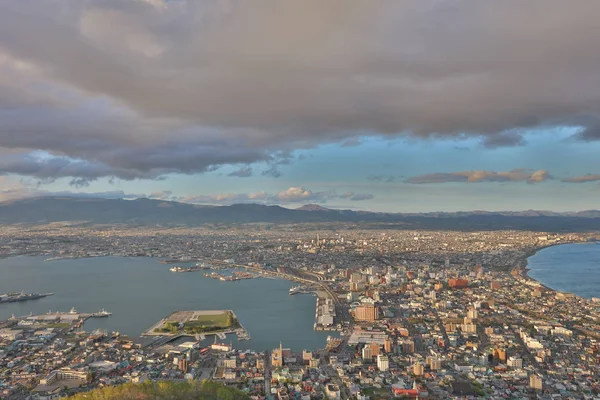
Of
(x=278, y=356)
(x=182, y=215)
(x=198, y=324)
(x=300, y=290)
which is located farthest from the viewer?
(x=182, y=215)

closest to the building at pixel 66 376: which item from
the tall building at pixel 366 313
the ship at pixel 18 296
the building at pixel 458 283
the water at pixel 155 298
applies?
the water at pixel 155 298

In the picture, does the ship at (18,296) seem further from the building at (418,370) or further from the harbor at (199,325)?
the building at (418,370)

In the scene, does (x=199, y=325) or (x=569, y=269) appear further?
Answer: (x=569, y=269)

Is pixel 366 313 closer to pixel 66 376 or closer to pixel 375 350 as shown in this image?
pixel 375 350

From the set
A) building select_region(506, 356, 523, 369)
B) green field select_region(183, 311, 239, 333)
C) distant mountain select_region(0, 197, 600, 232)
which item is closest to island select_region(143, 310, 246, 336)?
green field select_region(183, 311, 239, 333)

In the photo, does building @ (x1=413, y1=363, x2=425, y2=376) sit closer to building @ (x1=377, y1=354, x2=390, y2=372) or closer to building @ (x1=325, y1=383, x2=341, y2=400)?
building @ (x1=377, y1=354, x2=390, y2=372)

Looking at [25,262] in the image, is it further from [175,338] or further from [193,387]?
[193,387]

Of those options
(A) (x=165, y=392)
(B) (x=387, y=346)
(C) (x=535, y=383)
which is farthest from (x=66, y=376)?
(C) (x=535, y=383)

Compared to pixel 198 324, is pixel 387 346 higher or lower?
higher
